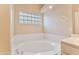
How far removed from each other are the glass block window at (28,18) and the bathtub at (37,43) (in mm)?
156

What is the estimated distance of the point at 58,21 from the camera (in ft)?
4.56

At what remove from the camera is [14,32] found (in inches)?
51.0

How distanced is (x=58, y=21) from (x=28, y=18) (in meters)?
0.35

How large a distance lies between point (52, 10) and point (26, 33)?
1.38 ft

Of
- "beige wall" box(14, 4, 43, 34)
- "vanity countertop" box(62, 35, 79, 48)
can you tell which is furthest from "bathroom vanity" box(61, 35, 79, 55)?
"beige wall" box(14, 4, 43, 34)

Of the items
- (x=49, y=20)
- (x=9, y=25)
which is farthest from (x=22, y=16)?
(x=49, y=20)

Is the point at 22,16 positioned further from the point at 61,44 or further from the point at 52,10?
the point at 61,44

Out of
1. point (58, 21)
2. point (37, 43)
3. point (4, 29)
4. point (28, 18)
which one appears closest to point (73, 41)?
point (58, 21)

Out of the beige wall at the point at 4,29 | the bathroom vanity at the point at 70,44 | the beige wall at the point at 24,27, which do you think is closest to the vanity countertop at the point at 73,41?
the bathroom vanity at the point at 70,44

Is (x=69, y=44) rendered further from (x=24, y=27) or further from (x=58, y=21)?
(x=24, y=27)

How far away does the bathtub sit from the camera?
4.25 ft

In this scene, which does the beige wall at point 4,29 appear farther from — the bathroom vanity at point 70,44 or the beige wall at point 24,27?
the bathroom vanity at point 70,44

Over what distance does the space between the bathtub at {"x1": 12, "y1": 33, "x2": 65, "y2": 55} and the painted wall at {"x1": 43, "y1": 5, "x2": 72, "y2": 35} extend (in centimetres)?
8
